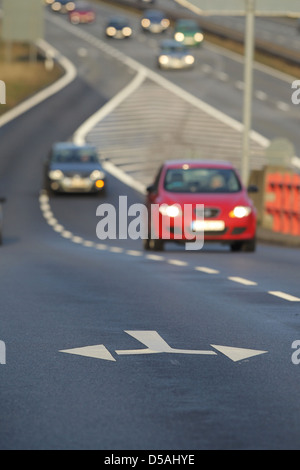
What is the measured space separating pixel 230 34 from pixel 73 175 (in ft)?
160

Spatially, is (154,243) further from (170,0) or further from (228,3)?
(170,0)

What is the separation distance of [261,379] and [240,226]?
48.5 feet

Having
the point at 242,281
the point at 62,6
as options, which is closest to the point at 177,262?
the point at 242,281

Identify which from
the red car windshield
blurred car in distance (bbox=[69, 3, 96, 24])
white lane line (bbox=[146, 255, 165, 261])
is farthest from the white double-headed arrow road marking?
blurred car in distance (bbox=[69, 3, 96, 24])

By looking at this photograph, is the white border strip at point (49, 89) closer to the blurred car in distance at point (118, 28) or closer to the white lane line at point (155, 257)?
the blurred car in distance at point (118, 28)

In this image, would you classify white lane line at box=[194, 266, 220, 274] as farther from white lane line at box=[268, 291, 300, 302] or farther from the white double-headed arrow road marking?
the white double-headed arrow road marking

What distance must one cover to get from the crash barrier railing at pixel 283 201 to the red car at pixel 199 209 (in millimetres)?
5955

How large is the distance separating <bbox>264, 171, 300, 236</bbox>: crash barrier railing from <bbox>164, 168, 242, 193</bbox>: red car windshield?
18.6 ft

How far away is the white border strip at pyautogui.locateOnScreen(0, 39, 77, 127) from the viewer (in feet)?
230

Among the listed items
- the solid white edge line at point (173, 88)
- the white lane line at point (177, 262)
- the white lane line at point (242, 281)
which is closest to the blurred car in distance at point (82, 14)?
the solid white edge line at point (173, 88)

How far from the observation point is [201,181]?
24469 millimetres

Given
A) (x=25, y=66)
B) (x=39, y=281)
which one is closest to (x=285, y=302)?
(x=39, y=281)

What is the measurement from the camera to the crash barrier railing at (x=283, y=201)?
30.5 metres
